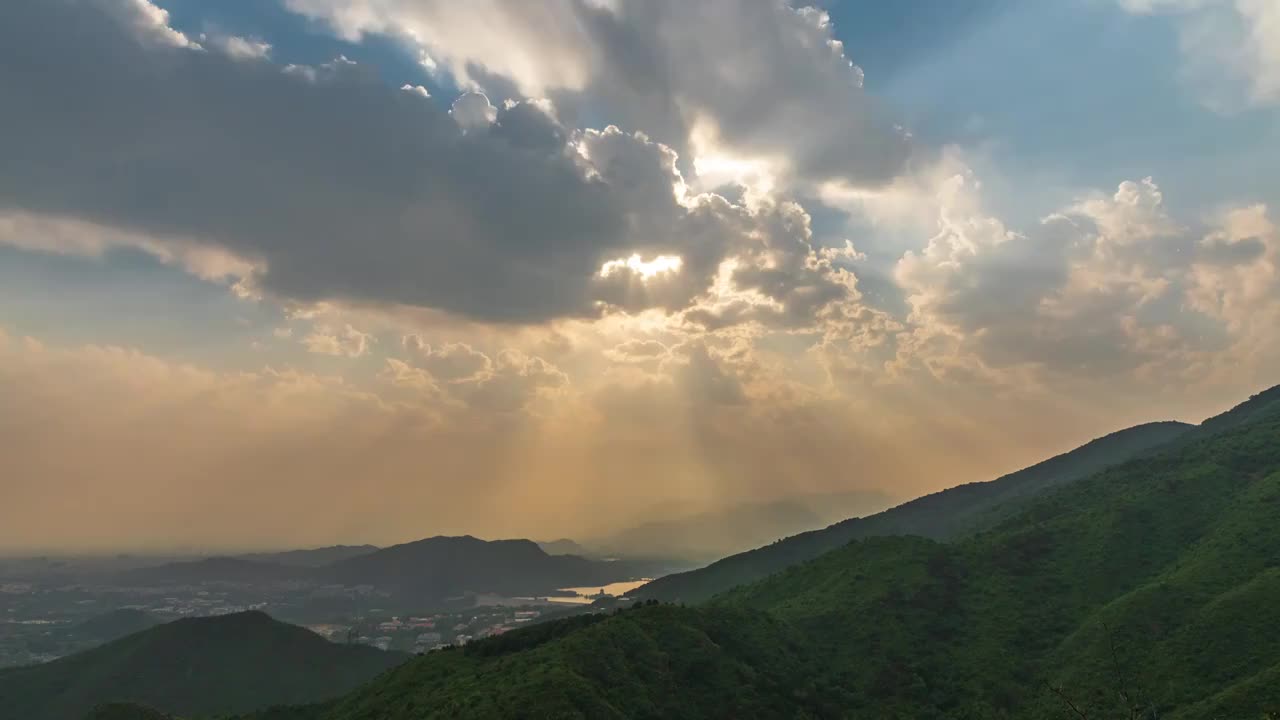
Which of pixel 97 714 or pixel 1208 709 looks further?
pixel 97 714

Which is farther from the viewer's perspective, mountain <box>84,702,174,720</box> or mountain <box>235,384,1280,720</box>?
mountain <box>84,702,174,720</box>

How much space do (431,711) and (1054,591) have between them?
114954 mm

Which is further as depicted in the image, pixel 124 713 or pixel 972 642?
pixel 124 713

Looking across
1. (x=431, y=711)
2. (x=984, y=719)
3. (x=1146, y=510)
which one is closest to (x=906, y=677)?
(x=984, y=719)

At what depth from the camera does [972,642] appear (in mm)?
115750

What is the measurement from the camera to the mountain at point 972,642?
84250 mm

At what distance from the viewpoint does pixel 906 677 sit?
349 ft

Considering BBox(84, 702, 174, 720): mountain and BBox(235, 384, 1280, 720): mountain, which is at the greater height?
BBox(235, 384, 1280, 720): mountain

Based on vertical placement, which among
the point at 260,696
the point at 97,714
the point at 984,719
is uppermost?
the point at 984,719

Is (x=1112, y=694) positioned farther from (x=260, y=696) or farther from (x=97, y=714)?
(x=260, y=696)

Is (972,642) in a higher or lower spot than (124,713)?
higher

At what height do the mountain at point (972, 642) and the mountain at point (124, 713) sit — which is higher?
the mountain at point (972, 642)

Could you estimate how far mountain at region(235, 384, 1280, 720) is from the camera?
276 feet

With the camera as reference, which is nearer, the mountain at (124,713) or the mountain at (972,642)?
the mountain at (972,642)
